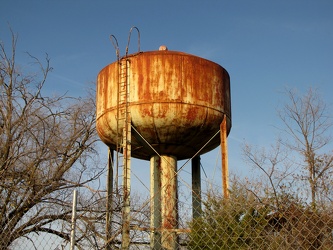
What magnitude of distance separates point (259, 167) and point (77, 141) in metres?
6.87

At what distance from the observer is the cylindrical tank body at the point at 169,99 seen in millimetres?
11039

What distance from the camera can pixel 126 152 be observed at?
36.0ft

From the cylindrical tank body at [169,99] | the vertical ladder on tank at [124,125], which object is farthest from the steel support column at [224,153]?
the vertical ladder on tank at [124,125]

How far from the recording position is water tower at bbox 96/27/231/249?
11.0 meters

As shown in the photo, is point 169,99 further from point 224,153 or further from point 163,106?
point 224,153

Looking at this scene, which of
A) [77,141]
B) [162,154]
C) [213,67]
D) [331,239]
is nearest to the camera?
[331,239]

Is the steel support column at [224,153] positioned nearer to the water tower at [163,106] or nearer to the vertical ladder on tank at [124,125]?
the water tower at [163,106]

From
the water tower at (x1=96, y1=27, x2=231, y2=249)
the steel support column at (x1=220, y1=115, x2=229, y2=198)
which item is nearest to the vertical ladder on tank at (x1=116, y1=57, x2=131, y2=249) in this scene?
the water tower at (x1=96, y1=27, x2=231, y2=249)

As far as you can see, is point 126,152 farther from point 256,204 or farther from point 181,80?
point 256,204

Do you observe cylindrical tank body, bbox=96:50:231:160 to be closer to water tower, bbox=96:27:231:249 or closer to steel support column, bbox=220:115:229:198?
water tower, bbox=96:27:231:249

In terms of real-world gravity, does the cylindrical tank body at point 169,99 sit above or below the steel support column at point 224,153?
above

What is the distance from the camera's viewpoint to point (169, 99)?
11.0m

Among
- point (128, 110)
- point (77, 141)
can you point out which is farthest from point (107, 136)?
point (77, 141)

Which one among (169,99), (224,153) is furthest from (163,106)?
(224,153)
